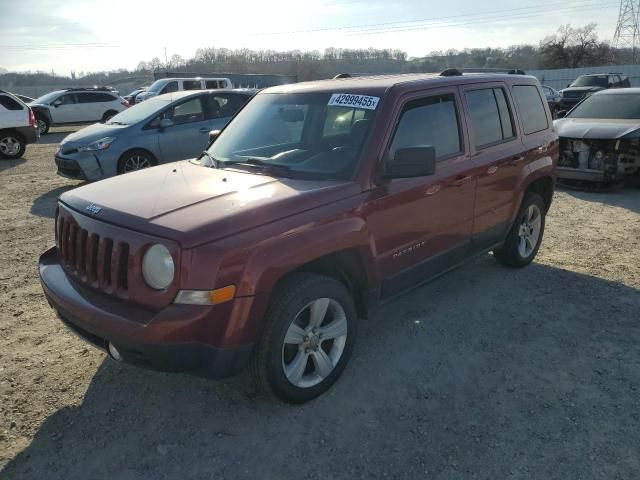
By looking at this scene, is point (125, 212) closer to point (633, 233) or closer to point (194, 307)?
point (194, 307)

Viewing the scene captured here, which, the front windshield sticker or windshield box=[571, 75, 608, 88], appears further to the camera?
windshield box=[571, 75, 608, 88]

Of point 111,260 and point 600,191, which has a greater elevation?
point 111,260

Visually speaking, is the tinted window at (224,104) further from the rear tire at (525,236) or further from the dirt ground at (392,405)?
the rear tire at (525,236)

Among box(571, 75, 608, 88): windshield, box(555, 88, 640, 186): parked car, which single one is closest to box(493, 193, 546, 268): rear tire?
box(555, 88, 640, 186): parked car

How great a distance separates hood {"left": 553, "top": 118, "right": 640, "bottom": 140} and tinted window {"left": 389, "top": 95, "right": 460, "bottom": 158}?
5.76 meters

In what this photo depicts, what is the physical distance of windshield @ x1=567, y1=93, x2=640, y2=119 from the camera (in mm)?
9148

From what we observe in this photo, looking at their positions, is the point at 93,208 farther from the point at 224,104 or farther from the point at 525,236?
the point at 224,104

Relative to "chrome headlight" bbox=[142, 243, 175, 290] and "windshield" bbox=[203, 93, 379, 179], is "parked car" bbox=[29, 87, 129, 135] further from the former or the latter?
"chrome headlight" bbox=[142, 243, 175, 290]

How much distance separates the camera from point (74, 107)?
21.2 metres

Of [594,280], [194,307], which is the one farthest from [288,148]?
[594,280]

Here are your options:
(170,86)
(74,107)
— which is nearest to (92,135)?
(170,86)

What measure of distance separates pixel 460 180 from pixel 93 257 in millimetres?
2708

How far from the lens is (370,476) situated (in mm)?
2572

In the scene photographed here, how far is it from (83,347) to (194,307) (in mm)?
1784
